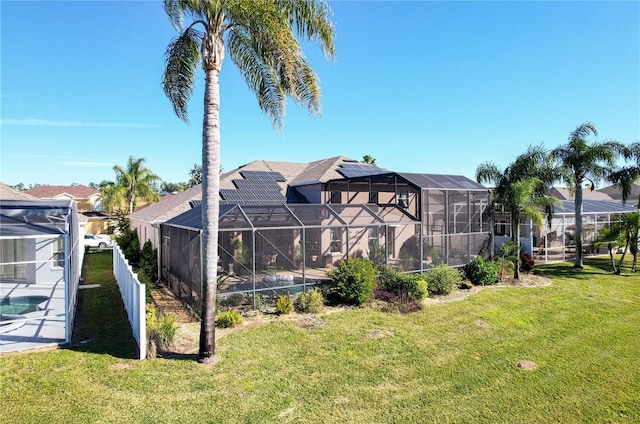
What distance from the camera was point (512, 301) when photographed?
531 inches

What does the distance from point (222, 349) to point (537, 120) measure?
20.2 meters

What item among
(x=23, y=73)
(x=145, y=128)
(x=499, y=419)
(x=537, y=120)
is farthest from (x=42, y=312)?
(x=537, y=120)

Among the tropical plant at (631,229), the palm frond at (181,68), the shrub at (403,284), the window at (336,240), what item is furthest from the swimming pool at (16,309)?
the tropical plant at (631,229)

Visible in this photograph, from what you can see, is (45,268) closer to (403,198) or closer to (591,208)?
(403,198)

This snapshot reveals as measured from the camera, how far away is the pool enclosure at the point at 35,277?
895 centimetres

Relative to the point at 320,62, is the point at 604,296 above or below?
below

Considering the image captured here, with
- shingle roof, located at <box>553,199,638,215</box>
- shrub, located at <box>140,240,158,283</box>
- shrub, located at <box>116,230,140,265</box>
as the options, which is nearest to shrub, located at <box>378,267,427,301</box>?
shrub, located at <box>140,240,158,283</box>

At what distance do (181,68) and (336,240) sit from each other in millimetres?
10142

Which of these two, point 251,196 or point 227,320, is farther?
point 251,196

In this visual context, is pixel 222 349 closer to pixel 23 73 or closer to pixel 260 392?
pixel 260 392

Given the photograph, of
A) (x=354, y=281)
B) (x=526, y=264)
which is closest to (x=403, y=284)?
(x=354, y=281)

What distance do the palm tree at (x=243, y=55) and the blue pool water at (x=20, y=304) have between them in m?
7.73

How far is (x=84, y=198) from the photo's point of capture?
51812 mm

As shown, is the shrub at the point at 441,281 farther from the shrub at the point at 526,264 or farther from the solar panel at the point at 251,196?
the solar panel at the point at 251,196
